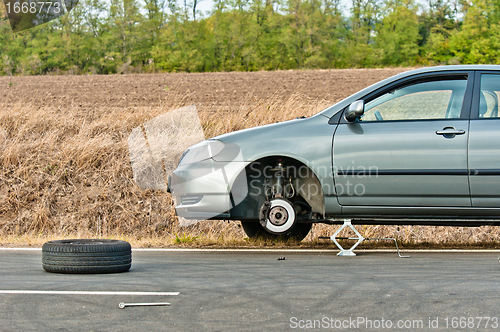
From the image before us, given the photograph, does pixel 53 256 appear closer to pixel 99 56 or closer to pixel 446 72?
pixel 446 72

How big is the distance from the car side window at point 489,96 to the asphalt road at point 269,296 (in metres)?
1.54

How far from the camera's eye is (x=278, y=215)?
577cm

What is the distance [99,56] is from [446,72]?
6206 centimetres

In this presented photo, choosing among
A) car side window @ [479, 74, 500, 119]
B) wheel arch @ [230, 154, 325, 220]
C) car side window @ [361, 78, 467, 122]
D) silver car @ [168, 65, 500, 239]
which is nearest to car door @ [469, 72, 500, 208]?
silver car @ [168, 65, 500, 239]

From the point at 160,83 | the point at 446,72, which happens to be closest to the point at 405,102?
the point at 446,72

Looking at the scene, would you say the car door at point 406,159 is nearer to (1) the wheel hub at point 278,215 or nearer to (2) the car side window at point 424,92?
(2) the car side window at point 424,92

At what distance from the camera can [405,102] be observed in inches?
273

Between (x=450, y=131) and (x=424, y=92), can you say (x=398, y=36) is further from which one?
(x=450, y=131)

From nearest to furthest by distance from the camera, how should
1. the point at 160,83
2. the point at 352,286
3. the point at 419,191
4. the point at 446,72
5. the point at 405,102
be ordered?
the point at 352,286
the point at 419,191
the point at 446,72
the point at 405,102
the point at 160,83

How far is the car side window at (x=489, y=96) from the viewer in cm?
572

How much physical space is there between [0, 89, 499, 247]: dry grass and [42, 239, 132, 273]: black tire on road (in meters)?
3.99

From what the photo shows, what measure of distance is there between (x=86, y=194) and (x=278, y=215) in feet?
18.6

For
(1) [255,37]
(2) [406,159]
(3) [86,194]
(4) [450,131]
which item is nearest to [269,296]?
(2) [406,159]

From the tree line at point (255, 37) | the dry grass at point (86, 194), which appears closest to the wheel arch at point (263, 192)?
the dry grass at point (86, 194)
